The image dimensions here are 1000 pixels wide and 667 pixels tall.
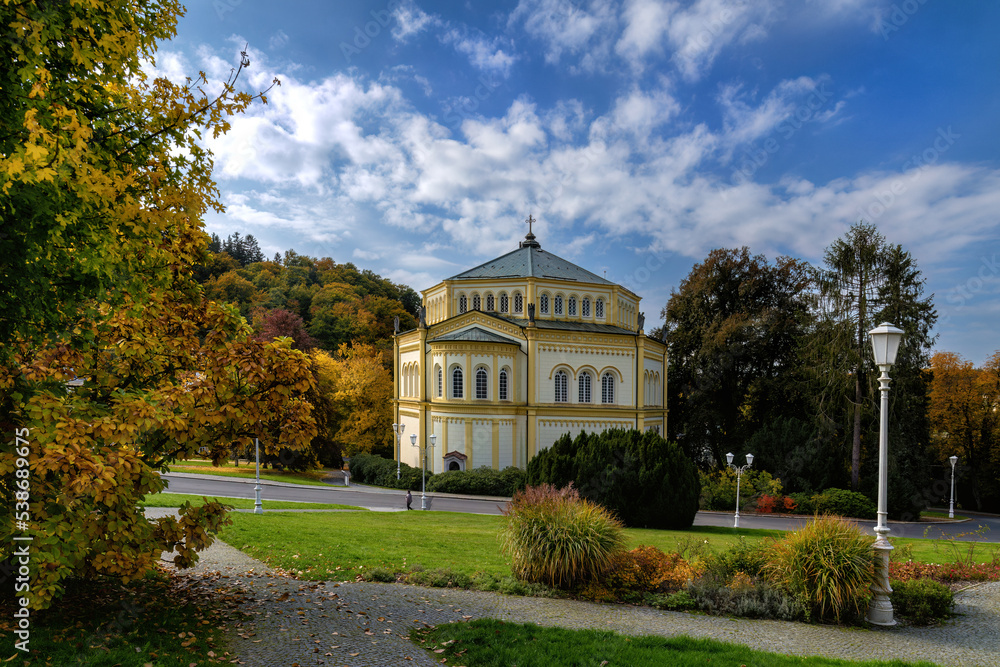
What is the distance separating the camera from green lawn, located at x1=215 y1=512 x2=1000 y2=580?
11.3 m

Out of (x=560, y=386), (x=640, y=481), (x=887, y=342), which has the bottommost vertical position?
(x=640, y=481)

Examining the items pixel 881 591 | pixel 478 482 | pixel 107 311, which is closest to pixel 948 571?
pixel 881 591

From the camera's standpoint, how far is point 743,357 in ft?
138

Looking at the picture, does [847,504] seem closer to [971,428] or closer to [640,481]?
[640,481]

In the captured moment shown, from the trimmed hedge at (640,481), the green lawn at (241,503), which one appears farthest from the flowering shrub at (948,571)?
the green lawn at (241,503)

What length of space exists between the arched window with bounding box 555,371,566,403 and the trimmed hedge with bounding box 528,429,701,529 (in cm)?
1364

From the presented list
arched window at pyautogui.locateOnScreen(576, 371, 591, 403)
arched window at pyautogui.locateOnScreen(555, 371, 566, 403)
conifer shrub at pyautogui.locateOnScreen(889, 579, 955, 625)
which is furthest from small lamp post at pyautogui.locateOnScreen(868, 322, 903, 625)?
arched window at pyautogui.locateOnScreen(576, 371, 591, 403)

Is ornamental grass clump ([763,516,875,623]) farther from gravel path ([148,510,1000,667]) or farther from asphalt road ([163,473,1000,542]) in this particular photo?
asphalt road ([163,473,1000,542])

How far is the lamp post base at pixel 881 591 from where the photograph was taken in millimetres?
9078

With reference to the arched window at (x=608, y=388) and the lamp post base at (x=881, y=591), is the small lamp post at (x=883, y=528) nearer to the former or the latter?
the lamp post base at (x=881, y=591)

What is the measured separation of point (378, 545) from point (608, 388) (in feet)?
89.6

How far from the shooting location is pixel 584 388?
38031 mm

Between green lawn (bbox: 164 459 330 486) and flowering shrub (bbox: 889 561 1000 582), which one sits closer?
flowering shrub (bbox: 889 561 1000 582)

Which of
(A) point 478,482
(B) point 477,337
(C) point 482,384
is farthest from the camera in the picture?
(C) point 482,384
